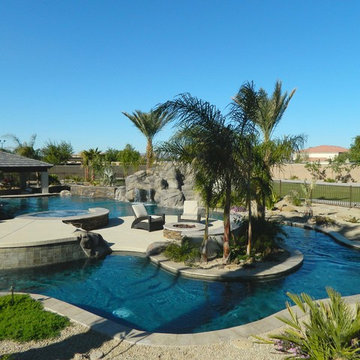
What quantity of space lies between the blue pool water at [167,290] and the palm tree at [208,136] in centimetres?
254

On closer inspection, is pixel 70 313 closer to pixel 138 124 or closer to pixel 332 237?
pixel 332 237

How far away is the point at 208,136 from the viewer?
28.7 feet

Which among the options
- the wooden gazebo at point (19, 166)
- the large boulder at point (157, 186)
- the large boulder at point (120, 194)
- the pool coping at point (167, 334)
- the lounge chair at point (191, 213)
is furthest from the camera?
the large boulder at point (120, 194)

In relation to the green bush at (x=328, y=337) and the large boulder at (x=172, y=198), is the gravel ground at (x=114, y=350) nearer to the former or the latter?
the green bush at (x=328, y=337)

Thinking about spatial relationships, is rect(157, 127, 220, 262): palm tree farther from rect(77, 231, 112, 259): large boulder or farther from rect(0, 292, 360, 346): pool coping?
rect(0, 292, 360, 346): pool coping

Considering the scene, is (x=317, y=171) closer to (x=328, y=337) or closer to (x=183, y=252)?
(x=183, y=252)

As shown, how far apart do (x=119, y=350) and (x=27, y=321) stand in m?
1.91

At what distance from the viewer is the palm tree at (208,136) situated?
8617mm

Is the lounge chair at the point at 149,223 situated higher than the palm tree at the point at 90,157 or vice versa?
the palm tree at the point at 90,157

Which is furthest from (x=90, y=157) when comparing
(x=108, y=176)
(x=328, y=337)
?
(x=328, y=337)

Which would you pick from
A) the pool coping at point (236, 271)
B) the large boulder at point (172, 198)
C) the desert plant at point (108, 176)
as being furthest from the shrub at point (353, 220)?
the desert plant at point (108, 176)

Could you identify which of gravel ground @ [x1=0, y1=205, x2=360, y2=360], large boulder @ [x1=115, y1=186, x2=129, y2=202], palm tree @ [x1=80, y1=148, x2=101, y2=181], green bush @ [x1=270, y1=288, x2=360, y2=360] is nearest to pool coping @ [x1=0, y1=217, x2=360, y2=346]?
gravel ground @ [x1=0, y1=205, x2=360, y2=360]

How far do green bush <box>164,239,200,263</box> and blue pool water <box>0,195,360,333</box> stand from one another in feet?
2.15

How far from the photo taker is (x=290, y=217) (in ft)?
59.6
